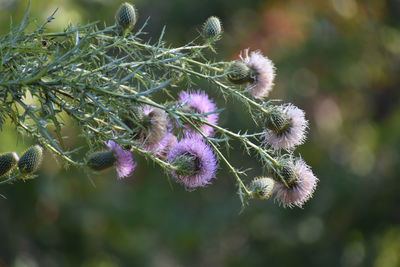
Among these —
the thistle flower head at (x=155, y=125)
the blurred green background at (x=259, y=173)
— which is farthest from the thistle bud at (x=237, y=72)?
the blurred green background at (x=259, y=173)

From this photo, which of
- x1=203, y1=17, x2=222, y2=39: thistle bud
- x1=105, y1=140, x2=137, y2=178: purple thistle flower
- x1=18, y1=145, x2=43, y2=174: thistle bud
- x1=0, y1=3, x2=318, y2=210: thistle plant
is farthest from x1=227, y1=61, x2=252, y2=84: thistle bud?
x1=18, y1=145, x2=43, y2=174: thistle bud

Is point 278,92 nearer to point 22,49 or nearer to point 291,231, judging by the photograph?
point 291,231

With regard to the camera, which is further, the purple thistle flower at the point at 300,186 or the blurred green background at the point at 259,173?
the blurred green background at the point at 259,173

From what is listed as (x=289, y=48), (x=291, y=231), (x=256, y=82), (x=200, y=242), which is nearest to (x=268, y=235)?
(x=291, y=231)

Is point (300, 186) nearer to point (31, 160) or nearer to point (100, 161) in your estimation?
point (100, 161)

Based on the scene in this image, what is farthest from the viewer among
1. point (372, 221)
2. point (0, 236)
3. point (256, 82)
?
point (372, 221)

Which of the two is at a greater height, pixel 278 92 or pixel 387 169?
pixel 278 92

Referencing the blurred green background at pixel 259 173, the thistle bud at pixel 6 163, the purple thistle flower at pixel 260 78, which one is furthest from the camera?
the blurred green background at pixel 259 173

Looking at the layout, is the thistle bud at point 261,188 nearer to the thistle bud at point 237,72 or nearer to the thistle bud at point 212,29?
the thistle bud at point 237,72

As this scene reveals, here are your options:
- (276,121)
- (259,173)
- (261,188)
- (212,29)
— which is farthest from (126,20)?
(259,173)
